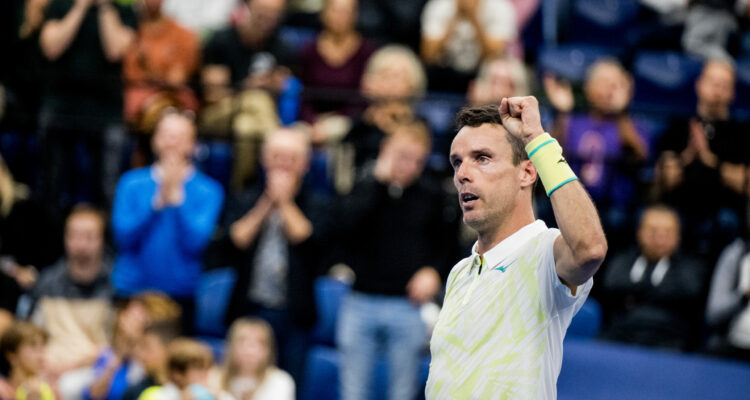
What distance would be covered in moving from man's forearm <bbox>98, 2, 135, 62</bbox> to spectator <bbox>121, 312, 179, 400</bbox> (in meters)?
2.20

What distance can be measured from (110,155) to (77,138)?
11.2 inches

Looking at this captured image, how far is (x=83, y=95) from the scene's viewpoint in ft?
25.7

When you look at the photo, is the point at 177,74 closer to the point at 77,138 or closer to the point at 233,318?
the point at 77,138

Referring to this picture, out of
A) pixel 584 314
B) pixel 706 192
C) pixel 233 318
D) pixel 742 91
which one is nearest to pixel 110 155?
pixel 233 318

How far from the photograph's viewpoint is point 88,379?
22.6 feet

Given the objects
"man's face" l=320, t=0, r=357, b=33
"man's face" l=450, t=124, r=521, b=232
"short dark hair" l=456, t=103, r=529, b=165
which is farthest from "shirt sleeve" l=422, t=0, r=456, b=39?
"man's face" l=450, t=124, r=521, b=232

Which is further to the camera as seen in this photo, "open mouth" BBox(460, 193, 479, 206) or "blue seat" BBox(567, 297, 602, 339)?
"blue seat" BBox(567, 297, 602, 339)

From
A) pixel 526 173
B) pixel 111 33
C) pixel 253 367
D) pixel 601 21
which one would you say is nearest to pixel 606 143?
pixel 601 21

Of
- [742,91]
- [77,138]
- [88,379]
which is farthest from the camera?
[742,91]

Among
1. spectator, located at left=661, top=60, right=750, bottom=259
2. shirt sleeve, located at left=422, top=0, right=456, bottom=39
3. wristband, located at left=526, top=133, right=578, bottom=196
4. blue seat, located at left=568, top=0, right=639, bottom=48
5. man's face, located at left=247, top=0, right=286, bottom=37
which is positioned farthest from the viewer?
blue seat, located at left=568, top=0, right=639, bottom=48

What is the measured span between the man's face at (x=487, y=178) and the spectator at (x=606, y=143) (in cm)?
449

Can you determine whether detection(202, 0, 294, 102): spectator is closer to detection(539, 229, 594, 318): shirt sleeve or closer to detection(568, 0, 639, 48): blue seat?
detection(568, 0, 639, 48): blue seat

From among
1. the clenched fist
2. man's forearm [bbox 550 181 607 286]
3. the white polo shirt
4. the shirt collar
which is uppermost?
the clenched fist

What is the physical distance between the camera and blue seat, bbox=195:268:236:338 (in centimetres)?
752
